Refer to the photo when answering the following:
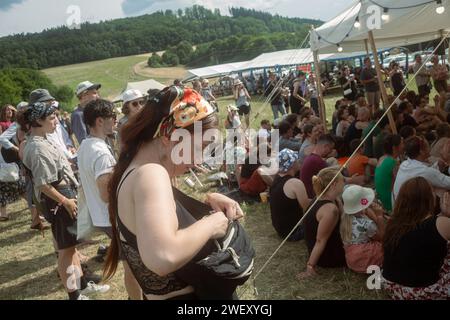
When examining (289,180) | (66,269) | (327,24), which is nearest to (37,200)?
(66,269)

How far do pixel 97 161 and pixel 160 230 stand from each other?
1.84m

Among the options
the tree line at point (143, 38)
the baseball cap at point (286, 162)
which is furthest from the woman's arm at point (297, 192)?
the tree line at point (143, 38)

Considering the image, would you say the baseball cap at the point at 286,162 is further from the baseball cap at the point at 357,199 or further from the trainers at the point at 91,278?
the trainers at the point at 91,278

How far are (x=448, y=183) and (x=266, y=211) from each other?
251 centimetres

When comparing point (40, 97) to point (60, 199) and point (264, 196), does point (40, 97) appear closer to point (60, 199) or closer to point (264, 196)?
point (60, 199)

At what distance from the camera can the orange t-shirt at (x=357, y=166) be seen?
18.2 feet

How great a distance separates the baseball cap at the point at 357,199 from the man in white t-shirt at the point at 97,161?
1.85 metres

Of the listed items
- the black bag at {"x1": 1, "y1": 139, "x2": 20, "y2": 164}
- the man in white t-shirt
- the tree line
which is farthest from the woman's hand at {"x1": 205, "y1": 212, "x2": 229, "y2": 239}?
the tree line

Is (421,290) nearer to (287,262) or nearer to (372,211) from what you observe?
(372,211)

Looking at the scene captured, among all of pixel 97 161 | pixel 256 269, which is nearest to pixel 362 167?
pixel 256 269

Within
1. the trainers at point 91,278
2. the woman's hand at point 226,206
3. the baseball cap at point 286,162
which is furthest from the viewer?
the baseball cap at point 286,162

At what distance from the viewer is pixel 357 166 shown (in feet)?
18.2

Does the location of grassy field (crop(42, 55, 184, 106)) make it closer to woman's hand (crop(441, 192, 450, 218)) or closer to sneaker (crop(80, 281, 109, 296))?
sneaker (crop(80, 281, 109, 296))

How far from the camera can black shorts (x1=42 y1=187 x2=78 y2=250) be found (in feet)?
10.3
